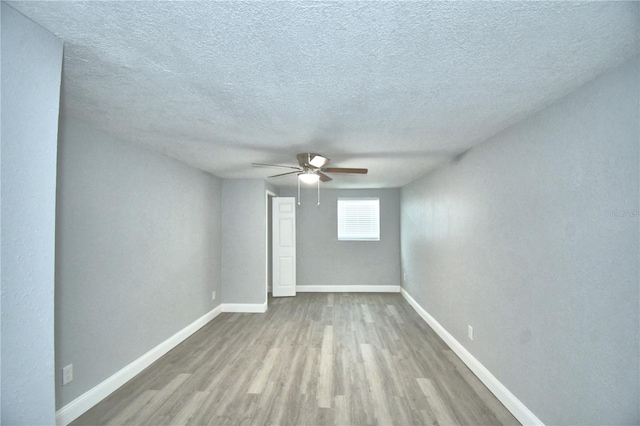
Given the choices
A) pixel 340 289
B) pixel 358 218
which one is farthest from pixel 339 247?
pixel 340 289

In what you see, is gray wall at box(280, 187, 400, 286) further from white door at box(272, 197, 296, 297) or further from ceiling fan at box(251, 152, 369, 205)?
ceiling fan at box(251, 152, 369, 205)

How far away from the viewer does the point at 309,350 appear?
3.58 metres

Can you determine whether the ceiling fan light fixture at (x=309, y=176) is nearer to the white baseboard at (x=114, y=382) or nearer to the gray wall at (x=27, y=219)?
the gray wall at (x=27, y=219)

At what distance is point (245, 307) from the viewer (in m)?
5.09

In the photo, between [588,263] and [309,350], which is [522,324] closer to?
[588,263]

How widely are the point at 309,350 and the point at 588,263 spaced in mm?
2875

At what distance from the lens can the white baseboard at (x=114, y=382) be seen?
2232 millimetres

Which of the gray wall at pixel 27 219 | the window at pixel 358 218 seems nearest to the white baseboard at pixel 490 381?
the window at pixel 358 218

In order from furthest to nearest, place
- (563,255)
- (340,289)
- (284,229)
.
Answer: (340,289), (284,229), (563,255)

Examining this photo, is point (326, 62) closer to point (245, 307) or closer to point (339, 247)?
point (245, 307)

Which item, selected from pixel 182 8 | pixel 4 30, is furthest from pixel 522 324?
pixel 4 30

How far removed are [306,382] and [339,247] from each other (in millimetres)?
3999

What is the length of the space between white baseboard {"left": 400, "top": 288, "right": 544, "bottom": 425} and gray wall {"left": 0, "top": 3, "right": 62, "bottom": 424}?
288 cm

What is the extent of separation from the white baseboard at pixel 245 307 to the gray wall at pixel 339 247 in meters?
1.69
